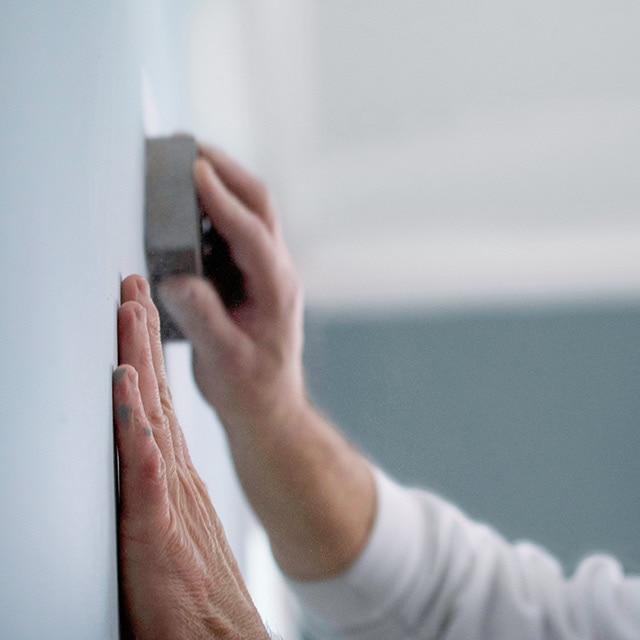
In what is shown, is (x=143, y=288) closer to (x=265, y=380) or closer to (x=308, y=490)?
(x=265, y=380)

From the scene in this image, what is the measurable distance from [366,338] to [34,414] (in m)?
0.51

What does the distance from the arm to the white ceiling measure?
59 mm

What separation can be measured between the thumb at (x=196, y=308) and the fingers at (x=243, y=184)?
66 mm

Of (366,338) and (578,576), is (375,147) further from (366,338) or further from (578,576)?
(578,576)

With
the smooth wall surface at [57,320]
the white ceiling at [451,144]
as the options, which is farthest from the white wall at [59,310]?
the white ceiling at [451,144]

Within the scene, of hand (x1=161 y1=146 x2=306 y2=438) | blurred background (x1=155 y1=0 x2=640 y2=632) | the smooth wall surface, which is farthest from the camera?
blurred background (x1=155 y1=0 x2=640 y2=632)

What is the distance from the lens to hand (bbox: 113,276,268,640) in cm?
23

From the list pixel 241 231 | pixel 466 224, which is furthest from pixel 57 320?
pixel 466 224

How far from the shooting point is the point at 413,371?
29.4 inches

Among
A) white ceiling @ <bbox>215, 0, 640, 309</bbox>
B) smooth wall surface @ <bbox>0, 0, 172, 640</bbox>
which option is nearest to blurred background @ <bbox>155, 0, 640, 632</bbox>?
white ceiling @ <bbox>215, 0, 640, 309</bbox>

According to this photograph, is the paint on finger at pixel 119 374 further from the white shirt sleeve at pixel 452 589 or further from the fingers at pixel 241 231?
the white shirt sleeve at pixel 452 589

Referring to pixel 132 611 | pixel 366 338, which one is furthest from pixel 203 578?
pixel 366 338

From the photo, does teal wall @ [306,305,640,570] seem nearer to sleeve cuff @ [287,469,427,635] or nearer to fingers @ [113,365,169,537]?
sleeve cuff @ [287,469,427,635]

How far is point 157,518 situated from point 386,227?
51 cm
